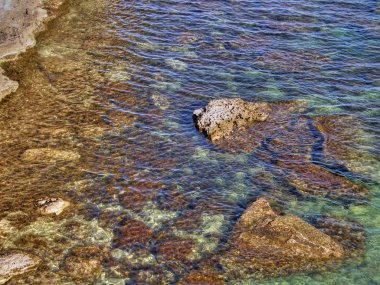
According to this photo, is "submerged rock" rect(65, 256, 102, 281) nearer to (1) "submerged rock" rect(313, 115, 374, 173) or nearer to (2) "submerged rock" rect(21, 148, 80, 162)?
(2) "submerged rock" rect(21, 148, 80, 162)

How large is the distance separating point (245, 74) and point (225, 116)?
298 centimetres

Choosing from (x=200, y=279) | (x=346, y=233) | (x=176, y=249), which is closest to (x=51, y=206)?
(x=176, y=249)

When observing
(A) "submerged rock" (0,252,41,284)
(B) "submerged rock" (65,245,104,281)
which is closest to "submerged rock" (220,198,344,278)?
(B) "submerged rock" (65,245,104,281)

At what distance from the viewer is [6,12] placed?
58.0 ft

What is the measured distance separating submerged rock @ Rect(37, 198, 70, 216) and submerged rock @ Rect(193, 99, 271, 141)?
4018 mm

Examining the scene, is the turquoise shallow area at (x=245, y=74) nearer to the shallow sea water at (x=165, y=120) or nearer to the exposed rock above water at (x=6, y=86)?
the shallow sea water at (x=165, y=120)

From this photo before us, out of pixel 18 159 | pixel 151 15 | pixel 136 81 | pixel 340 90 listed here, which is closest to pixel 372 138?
pixel 340 90

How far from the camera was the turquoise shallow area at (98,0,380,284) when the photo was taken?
37.2 feet

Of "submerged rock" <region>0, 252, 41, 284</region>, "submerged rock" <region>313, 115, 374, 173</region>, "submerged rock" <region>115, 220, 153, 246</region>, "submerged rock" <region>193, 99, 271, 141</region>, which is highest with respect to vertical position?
"submerged rock" <region>193, 99, 271, 141</region>

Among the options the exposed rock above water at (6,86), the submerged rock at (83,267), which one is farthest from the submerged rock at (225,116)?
the exposed rock above water at (6,86)

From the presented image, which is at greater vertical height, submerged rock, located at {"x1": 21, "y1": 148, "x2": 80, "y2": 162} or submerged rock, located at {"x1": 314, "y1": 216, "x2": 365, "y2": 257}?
submerged rock, located at {"x1": 21, "y1": 148, "x2": 80, "y2": 162}

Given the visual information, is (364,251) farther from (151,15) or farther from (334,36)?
(151,15)

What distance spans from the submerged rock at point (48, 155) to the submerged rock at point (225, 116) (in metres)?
3.21

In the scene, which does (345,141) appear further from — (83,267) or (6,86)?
(6,86)
